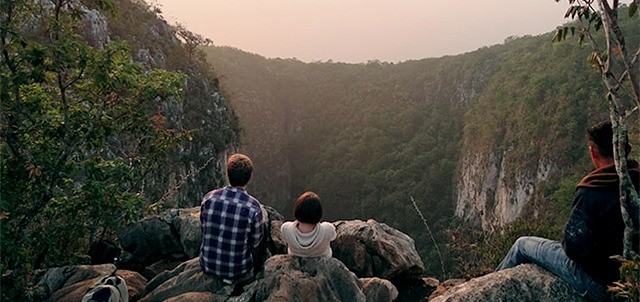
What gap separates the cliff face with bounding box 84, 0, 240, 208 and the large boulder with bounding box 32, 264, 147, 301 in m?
14.3

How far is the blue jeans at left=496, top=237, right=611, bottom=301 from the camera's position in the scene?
12.4 ft

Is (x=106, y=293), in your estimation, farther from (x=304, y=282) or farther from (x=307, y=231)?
(x=307, y=231)

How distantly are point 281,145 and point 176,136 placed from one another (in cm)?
7109

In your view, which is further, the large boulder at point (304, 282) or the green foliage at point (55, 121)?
the green foliage at point (55, 121)

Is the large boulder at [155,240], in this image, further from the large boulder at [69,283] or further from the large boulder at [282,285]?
the large boulder at [282,285]

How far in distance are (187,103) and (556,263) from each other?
76.8 feet

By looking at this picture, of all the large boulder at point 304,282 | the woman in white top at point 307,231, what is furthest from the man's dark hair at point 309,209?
the large boulder at point 304,282

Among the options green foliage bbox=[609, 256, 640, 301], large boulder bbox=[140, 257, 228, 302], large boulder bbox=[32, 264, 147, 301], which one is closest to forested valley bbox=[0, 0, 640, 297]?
large boulder bbox=[32, 264, 147, 301]

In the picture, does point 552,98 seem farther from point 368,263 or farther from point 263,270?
point 263,270

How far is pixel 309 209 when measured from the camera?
17.2 ft

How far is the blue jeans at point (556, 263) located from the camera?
379 cm

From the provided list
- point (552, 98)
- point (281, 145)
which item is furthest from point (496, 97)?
point (281, 145)

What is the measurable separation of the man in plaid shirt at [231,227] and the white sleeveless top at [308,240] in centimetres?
45

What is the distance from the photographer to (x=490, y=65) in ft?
241
